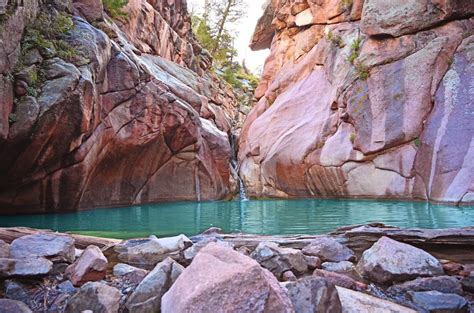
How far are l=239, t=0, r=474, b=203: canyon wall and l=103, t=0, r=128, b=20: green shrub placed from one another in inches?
344

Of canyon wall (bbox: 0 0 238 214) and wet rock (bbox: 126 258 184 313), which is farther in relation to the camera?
canyon wall (bbox: 0 0 238 214)

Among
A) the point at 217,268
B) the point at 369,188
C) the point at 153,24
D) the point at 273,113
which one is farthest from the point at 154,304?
the point at 153,24

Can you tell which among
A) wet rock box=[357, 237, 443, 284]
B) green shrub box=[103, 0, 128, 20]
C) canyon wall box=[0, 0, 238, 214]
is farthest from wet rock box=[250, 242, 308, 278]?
green shrub box=[103, 0, 128, 20]

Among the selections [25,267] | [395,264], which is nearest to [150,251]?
[25,267]

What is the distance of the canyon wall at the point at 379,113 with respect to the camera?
1160 centimetres

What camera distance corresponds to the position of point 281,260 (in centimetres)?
350

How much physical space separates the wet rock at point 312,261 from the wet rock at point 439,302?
96 centimetres

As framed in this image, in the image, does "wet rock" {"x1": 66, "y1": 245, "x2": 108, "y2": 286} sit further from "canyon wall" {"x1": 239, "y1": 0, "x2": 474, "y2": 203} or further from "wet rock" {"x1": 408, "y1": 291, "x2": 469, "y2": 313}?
"canyon wall" {"x1": 239, "y1": 0, "x2": 474, "y2": 203}

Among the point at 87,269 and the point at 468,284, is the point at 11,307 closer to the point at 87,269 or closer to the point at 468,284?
the point at 87,269

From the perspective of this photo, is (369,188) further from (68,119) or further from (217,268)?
(217,268)

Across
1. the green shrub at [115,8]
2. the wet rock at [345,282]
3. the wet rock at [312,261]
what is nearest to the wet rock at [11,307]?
the wet rock at [345,282]

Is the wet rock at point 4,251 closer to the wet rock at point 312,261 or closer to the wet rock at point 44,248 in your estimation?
the wet rock at point 44,248

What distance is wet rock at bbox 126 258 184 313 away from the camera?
2594mm

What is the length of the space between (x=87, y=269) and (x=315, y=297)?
6.46 feet
